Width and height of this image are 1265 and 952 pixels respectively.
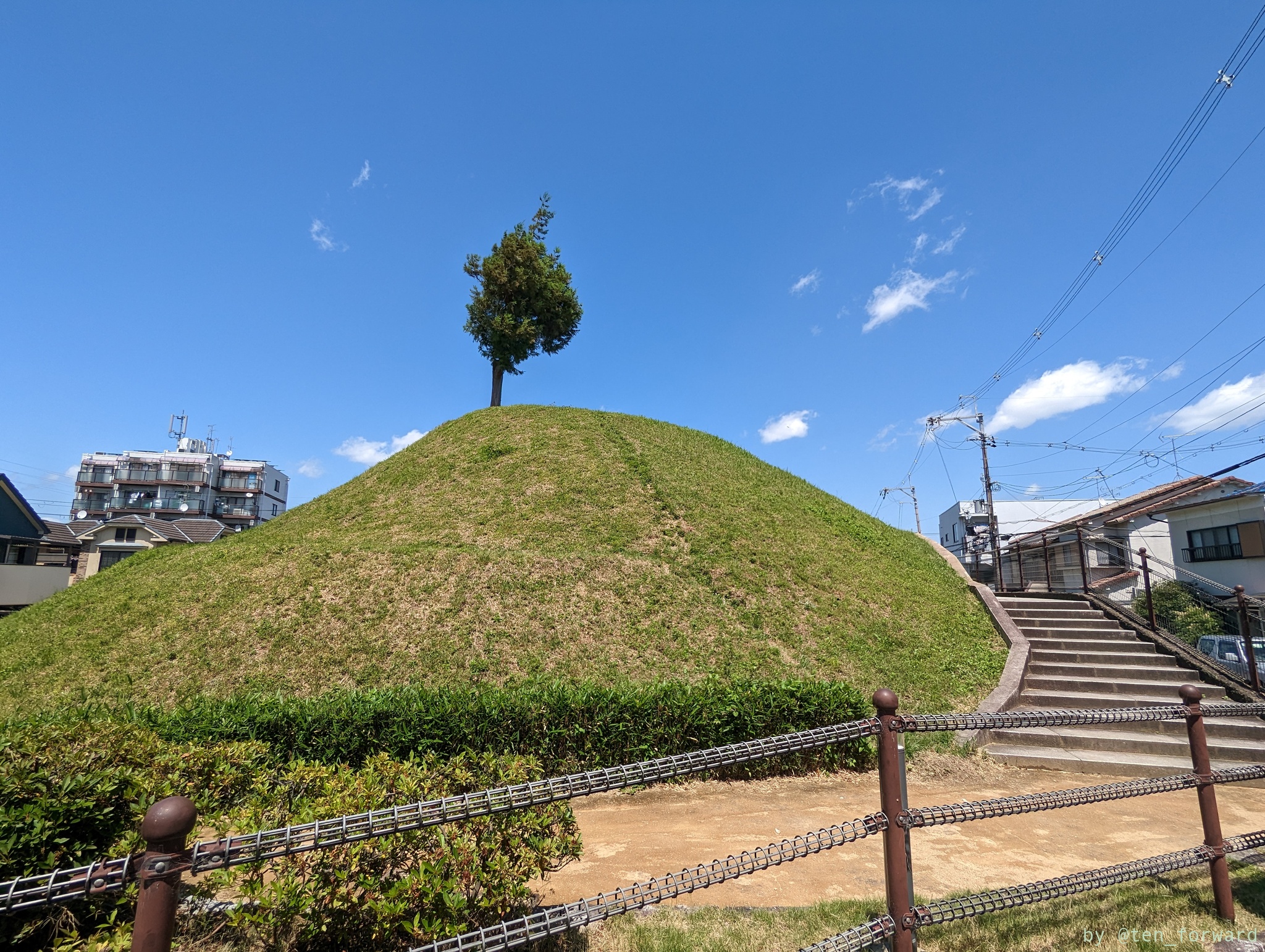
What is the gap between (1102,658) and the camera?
37.5 feet

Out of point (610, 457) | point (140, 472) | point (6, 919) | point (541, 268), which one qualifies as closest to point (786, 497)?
point (610, 457)

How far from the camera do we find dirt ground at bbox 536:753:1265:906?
5121mm

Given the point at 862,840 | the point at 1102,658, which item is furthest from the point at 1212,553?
the point at 862,840

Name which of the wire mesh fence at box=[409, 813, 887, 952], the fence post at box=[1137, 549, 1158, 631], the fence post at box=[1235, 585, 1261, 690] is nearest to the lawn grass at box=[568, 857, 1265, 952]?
the wire mesh fence at box=[409, 813, 887, 952]

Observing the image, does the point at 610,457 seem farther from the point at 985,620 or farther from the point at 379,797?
the point at 379,797

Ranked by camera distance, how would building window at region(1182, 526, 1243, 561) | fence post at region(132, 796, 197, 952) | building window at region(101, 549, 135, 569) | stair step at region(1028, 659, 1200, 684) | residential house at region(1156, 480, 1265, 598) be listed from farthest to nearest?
building window at region(101, 549, 135, 569), building window at region(1182, 526, 1243, 561), residential house at region(1156, 480, 1265, 598), stair step at region(1028, 659, 1200, 684), fence post at region(132, 796, 197, 952)

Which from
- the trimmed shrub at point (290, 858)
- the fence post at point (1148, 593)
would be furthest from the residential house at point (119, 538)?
the fence post at point (1148, 593)

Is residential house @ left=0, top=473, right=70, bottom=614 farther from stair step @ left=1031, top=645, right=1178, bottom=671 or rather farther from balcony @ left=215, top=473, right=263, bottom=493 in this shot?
balcony @ left=215, top=473, right=263, bottom=493

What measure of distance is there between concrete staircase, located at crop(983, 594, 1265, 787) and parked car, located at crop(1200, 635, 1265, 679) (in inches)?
27.1

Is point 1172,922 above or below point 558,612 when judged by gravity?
below

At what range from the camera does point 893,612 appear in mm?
13828

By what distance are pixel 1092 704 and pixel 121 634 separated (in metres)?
17.9

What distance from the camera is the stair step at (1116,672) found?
34.6 ft

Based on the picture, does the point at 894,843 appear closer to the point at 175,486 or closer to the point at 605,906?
the point at 605,906
